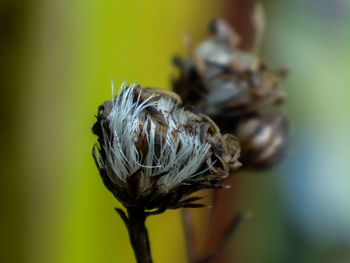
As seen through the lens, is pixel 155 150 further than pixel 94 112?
No

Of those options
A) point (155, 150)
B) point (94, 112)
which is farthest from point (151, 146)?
point (94, 112)

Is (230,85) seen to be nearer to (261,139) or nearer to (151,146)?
(261,139)

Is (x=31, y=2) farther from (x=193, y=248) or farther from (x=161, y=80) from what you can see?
(x=193, y=248)

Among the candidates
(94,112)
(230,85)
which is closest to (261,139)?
(230,85)

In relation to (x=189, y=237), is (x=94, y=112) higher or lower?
higher

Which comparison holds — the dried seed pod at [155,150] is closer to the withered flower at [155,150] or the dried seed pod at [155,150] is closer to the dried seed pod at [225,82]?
the withered flower at [155,150]

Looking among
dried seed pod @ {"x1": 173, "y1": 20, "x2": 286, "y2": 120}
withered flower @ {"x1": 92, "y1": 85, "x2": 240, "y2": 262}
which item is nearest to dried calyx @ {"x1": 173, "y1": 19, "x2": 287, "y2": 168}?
dried seed pod @ {"x1": 173, "y1": 20, "x2": 286, "y2": 120}
